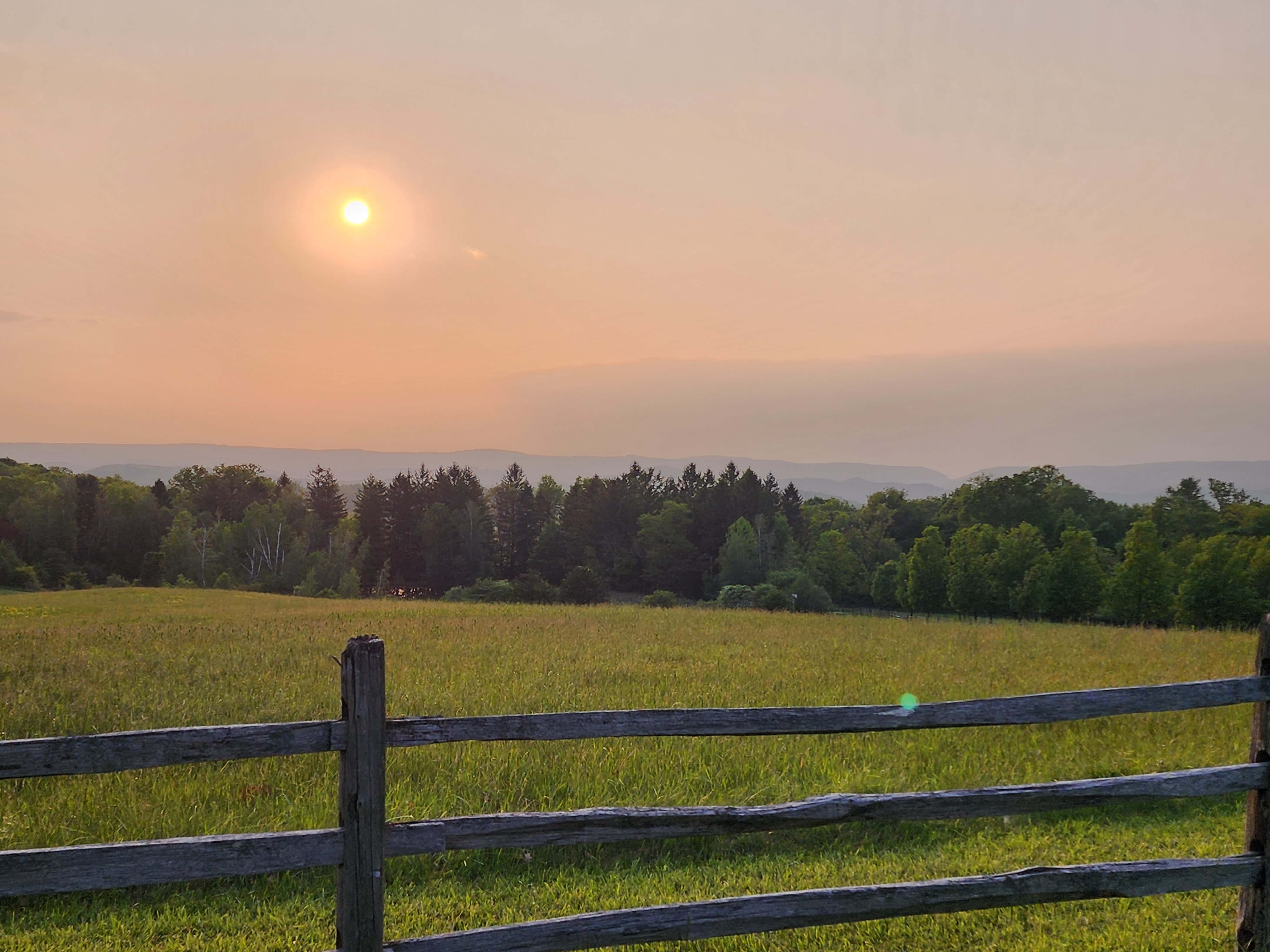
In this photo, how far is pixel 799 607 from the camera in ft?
216

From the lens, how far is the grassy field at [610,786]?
5.58 m

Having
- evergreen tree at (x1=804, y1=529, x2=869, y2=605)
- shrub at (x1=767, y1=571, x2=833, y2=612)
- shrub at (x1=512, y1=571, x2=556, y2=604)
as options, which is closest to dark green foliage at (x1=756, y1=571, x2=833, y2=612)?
shrub at (x1=767, y1=571, x2=833, y2=612)

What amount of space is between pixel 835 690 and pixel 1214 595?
47.3 meters

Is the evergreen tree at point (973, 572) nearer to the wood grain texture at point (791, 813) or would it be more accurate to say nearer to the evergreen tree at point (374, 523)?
the wood grain texture at point (791, 813)

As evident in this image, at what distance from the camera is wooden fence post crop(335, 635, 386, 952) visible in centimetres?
360

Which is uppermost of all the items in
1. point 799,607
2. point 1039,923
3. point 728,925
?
point 728,925

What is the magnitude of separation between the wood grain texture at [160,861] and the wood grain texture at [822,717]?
1.95 ft

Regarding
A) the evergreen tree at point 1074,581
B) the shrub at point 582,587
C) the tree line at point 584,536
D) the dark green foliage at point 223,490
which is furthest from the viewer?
the dark green foliage at point 223,490

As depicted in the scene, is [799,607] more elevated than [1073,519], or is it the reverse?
[1073,519]

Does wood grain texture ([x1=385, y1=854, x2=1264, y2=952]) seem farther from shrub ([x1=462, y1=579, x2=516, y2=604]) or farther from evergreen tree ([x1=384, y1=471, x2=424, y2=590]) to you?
evergreen tree ([x1=384, y1=471, x2=424, y2=590])

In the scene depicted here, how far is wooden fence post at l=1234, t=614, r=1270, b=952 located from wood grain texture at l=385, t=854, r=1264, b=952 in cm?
13

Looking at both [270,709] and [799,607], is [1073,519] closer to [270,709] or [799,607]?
[799,607]

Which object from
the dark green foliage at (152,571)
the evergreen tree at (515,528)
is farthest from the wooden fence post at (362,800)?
the evergreen tree at (515,528)

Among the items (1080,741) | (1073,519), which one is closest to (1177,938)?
(1080,741)
